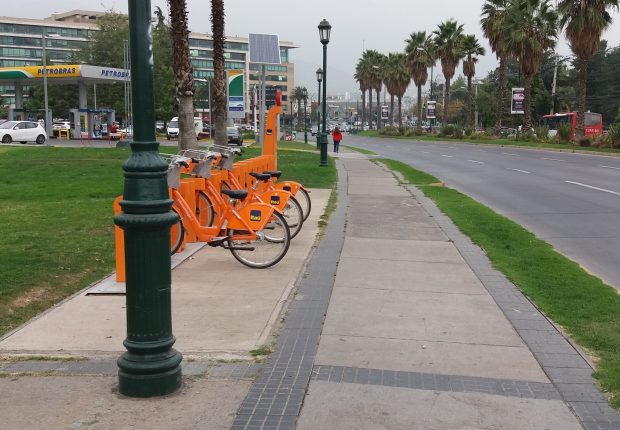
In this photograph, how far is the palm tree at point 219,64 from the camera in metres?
22.7

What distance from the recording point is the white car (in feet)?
132

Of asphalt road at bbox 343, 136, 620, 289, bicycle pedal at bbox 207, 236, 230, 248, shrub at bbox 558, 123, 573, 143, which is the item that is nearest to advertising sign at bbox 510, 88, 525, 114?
shrub at bbox 558, 123, 573, 143

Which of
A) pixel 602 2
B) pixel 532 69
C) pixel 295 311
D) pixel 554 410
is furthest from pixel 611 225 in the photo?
pixel 532 69

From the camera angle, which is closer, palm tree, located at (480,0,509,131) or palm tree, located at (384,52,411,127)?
palm tree, located at (480,0,509,131)

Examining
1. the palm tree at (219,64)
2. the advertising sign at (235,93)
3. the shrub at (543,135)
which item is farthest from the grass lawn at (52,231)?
the shrub at (543,135)

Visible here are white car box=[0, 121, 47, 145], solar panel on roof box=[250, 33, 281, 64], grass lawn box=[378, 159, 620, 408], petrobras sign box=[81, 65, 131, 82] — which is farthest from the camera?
petrobras sign box=[81, 65, 131, 82]

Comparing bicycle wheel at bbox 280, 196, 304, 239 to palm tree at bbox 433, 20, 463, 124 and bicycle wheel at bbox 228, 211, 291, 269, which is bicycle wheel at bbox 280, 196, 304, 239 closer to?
bicycle wheel at bbox 228, 211, 291, 269

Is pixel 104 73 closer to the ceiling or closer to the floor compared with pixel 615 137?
closer to the ceiling

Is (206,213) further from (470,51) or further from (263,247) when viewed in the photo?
(470,51)

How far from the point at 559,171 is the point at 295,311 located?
66.8 feet

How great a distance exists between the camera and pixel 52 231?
33.5 feet

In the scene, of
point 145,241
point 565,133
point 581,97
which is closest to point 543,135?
point 565,133

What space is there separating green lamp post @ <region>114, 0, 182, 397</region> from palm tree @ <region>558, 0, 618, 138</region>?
4209 centimetres

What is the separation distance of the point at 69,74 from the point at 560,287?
46.3 meters
